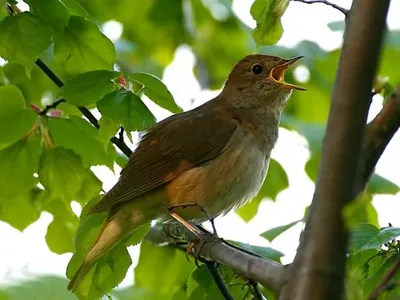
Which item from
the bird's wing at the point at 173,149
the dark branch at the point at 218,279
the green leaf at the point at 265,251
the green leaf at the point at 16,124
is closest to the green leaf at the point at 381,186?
the bird's wing at the point at 173,149

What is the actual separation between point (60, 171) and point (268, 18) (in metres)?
1.23

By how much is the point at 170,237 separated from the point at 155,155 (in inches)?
17.0

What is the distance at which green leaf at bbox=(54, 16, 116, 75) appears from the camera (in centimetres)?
389

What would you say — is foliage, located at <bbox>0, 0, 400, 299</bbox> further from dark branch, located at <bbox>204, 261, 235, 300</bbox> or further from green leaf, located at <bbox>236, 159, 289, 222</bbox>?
dark branch, located at <bbox>204, 261, 235, 300</bbox>

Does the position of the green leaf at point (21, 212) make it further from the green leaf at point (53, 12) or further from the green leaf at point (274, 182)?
the green leaf at point (274, 182)

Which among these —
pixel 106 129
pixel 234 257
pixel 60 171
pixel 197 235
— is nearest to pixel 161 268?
pixel 197 235

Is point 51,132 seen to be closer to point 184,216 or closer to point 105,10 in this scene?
point 184,216

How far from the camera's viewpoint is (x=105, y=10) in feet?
25.4

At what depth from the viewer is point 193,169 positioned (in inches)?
176

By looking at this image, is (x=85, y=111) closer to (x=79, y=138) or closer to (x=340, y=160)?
(x=79, y=138)

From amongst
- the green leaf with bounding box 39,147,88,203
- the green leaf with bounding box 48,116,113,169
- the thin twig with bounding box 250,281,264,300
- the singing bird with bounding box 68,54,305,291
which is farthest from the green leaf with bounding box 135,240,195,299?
the thin twig with bounding box 250,281,264,300

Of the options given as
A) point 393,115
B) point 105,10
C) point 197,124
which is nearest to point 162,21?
point 105,10

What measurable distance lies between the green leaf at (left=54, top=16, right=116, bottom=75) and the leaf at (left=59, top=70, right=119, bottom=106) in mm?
339

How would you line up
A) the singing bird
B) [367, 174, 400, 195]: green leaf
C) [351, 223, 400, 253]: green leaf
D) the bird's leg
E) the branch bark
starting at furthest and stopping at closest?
[367, 174, 400, 195]: green leaf < the singing bird < the bird's leg < [351, 223, 400, 253]: green leaf < the branch bark
